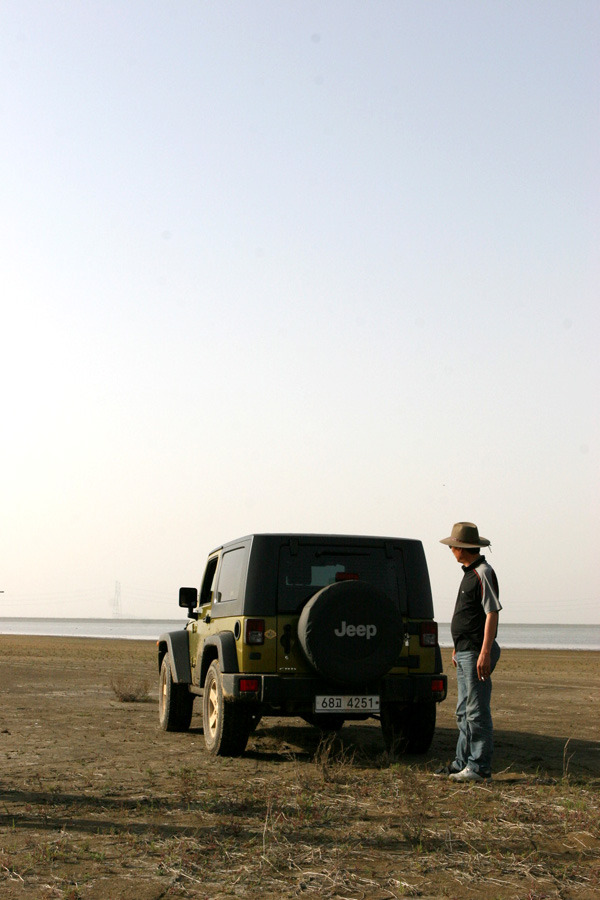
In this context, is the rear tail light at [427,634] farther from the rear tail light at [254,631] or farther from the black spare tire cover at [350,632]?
the rear tail light at [254,631]

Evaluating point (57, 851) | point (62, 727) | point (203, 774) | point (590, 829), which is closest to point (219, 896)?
point (57, 851)

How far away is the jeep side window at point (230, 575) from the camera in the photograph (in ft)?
32.3

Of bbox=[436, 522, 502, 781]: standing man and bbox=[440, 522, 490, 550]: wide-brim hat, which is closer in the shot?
bbox=[436, 522, 502, 781]: standing man

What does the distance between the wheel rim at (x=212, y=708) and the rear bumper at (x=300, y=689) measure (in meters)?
0.55

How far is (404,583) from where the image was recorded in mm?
9750

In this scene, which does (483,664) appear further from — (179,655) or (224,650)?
(179,655)

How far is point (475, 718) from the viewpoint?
8.19 metres

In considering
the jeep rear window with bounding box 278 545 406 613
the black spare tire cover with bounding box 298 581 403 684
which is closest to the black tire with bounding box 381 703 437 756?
the black spare tire cover with bounding box 298 581 403 684

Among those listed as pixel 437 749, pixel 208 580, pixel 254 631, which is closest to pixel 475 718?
pixel 254 631

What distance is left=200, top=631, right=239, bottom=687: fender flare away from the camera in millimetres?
9367

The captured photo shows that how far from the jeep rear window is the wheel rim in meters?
1.22

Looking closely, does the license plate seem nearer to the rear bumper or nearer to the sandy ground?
the rear bumper

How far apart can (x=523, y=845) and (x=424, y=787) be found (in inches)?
68.7

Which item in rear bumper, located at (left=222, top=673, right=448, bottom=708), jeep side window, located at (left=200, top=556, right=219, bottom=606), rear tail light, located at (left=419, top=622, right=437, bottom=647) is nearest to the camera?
rear bumper, located at (left=222, top=673, right=448, bottom=708)
